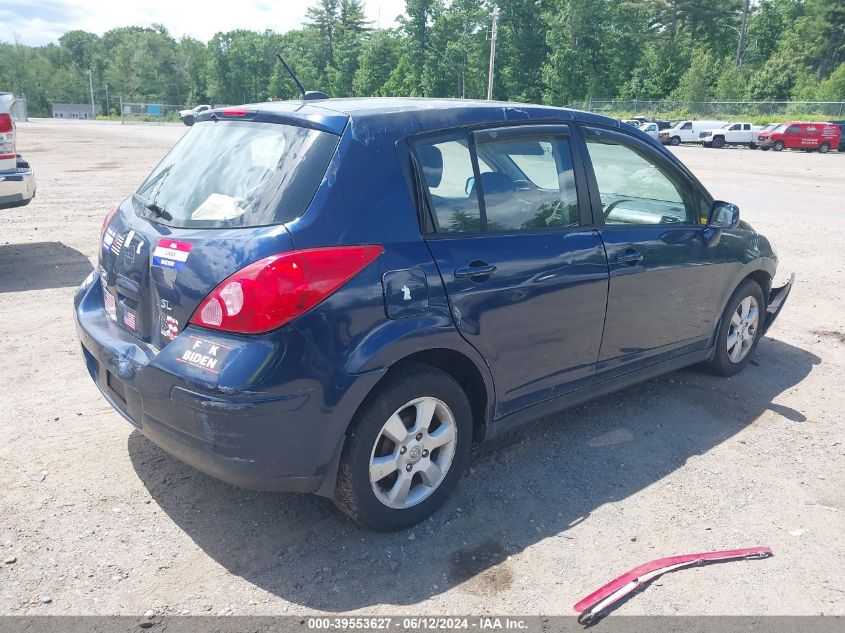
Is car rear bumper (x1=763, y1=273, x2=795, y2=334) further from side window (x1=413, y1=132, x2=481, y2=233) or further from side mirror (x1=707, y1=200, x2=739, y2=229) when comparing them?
side window (x1=413, y1=132, x2=481, y2=233)

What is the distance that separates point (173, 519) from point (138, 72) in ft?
439

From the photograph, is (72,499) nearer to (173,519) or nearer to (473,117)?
(173,519)

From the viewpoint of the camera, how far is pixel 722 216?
461 cm

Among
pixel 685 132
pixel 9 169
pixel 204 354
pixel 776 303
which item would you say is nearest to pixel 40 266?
pixel 9 169

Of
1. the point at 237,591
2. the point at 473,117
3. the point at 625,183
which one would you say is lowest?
the point at 237,591

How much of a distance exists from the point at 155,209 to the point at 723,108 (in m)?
60.2

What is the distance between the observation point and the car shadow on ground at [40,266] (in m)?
6.98

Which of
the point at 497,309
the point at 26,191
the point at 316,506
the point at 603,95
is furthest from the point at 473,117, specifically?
the point at 603,95

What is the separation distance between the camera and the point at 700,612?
2768mm

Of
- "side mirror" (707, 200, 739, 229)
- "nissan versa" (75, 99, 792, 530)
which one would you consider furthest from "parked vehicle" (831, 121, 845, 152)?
"nissan versa" (75, 99, 792, 530)

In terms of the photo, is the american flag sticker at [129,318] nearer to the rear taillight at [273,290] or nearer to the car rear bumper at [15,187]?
the rear taillight at [273,290]

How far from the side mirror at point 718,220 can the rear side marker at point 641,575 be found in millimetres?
2077

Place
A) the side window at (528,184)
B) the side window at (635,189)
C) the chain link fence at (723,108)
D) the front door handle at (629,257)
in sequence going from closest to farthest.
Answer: the side window at (528,184)
the front door handle at (629,257)
the side window at (635,189)
the chain link fence at (723,108)

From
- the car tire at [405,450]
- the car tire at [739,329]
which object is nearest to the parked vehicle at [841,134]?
the car tire at [739,329]
